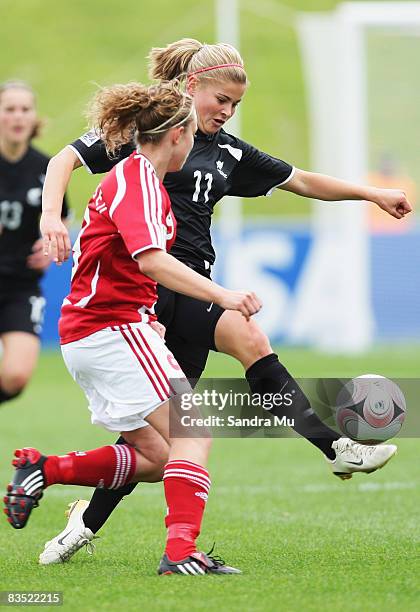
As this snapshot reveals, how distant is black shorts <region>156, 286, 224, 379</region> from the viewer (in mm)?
5387

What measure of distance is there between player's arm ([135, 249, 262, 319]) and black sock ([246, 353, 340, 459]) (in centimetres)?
99

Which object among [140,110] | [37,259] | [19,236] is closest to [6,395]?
[37,259]

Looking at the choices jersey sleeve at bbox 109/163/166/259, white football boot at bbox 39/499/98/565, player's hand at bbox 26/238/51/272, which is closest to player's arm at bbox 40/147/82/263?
jersey sleeve at bbox 109/163/166/259

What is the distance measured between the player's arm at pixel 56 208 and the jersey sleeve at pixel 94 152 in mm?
31

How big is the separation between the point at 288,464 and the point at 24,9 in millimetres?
27934

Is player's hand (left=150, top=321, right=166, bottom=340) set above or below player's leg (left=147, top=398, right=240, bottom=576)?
above

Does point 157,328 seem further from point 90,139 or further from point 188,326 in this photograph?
Answer: point 90,139

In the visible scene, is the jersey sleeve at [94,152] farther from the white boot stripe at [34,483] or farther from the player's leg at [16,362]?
the player's leg at [16,362]

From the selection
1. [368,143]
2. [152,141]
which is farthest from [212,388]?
[368,143]

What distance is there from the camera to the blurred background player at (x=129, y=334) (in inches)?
186

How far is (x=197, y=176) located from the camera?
5.50 meters

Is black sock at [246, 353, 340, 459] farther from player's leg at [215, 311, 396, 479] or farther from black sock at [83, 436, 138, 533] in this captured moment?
black sock at [83, 436, 138, 533]

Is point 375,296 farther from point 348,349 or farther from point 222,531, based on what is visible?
point 222,531

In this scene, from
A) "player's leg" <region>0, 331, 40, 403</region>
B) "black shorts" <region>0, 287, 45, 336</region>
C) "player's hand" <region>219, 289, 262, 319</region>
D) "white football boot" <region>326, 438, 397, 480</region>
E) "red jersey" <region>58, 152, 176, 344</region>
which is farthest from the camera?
"black shorts" <region>0, 287, 45, 336</region>
